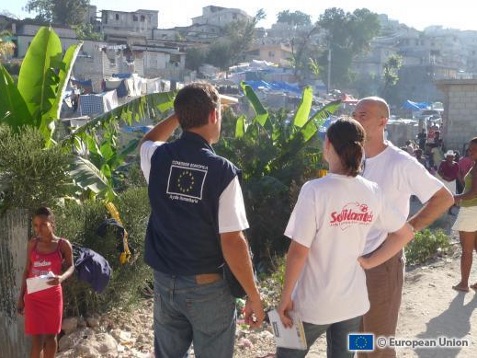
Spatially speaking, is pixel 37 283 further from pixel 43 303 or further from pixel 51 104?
pixel 51 104

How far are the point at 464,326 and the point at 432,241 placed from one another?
9.51ft

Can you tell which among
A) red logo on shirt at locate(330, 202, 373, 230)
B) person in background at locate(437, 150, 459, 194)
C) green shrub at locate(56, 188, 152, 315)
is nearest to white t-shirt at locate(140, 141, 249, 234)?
red logo on shirt at locate(330, 202, 373, 230)

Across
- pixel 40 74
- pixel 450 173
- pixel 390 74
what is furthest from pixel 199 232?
pixel 390 74

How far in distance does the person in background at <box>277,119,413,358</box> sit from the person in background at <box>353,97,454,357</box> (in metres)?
0.47

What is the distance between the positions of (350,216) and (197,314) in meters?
0.83

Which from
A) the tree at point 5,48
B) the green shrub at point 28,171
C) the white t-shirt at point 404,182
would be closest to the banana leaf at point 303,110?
the green shrub at point 28,171

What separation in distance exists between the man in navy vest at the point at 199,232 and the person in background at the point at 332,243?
0.23 meters

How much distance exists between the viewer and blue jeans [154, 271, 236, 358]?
2.75 metres

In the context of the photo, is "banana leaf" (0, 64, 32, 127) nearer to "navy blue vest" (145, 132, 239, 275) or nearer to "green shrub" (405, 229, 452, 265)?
"navy blue vest" (145, 132, 239, 275)

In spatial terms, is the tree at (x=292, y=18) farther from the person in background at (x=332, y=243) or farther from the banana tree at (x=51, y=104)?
the person in background at (x=332, y=243)

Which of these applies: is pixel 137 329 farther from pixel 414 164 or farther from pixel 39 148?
pixel 414 164

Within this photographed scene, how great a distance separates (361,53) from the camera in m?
74.1

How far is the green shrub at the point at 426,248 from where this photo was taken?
7.91 metres

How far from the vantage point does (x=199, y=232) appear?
107 inches
